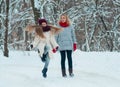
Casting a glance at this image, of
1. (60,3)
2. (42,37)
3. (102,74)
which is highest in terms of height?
(60,3)

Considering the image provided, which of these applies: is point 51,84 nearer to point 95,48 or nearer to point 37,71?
point 37,71

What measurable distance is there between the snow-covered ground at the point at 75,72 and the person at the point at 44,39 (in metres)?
0.69

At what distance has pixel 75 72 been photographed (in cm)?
1467

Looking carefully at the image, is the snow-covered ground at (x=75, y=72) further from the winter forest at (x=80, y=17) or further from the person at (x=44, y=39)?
the winter forest at (x=80, y=17)

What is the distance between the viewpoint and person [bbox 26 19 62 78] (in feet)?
41.8

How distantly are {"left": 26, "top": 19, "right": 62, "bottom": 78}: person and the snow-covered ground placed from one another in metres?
0.69

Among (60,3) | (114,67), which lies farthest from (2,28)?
(114,67)

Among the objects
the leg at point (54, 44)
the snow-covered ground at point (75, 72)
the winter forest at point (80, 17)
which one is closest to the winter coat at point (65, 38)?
the leg at point (54, 44)

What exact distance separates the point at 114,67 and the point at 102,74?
6.25 ft

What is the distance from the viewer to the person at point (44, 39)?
1275cm

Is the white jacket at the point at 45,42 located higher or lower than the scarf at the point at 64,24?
lower

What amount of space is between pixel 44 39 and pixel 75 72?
2322 millimetres

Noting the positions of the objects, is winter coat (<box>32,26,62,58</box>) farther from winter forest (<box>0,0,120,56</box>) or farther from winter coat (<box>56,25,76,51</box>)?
winter forest (<box>0,0,120,56</box>)

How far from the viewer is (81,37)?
2908cm
